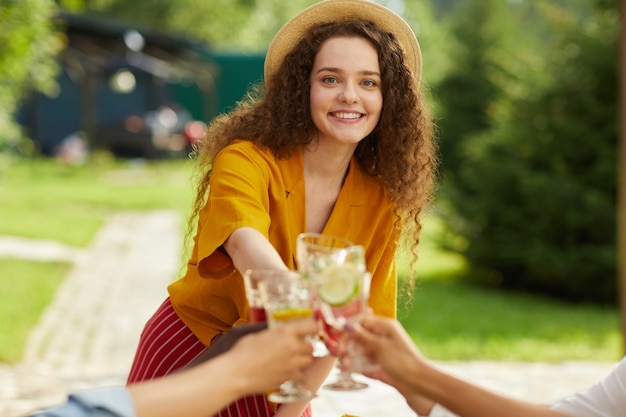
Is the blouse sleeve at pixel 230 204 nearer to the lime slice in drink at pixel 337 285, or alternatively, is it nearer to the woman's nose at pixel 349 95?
the woman's nose at pixel 349 95

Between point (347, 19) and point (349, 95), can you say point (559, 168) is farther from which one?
point (349, 95)

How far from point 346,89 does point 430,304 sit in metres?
7.57

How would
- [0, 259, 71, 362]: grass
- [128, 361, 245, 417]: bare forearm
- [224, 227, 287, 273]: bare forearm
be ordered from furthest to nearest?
[0, 259, 71, 362]: grass → [224, 227, 287, 273]: bare forearm → [128, 361, 245, 417]: bare forearm

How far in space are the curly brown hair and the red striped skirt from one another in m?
0.29

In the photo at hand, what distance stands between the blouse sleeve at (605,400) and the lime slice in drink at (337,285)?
76 centimetres

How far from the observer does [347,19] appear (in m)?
2.82

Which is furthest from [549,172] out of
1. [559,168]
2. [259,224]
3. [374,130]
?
[259,224]

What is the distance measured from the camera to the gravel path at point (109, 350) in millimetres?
5410

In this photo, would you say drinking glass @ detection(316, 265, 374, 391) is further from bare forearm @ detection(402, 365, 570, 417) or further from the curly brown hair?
the curly brown hair

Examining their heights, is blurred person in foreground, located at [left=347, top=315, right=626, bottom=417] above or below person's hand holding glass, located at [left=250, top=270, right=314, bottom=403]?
below

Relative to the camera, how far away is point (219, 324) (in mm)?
2992

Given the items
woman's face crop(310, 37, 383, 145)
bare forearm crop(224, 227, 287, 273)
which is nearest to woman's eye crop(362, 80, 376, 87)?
woman's face crop(310, 37, 383, 145)

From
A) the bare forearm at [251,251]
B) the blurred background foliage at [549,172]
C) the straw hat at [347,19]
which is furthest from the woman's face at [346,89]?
the blurred background foliage at [549,172]

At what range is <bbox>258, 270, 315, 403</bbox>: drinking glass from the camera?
1977mm
